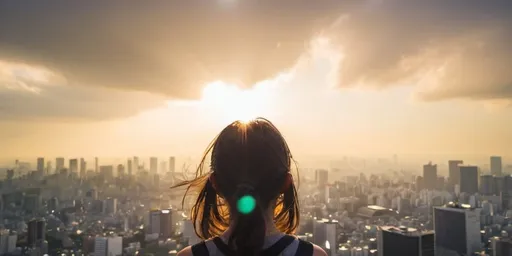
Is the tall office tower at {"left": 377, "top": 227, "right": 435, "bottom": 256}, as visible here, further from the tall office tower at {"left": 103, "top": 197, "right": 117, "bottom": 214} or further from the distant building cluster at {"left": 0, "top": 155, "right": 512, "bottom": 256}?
the tall office tower at {"left": 103, "top": 197, "right": 117, "bottom": 214}

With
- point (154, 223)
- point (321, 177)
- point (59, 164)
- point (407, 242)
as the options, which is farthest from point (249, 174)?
point (321, 177)

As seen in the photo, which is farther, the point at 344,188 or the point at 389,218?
the point at 344,188

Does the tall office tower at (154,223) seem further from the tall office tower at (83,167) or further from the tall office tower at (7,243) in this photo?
the tall office tower at (83,167)

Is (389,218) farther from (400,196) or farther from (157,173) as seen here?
(157,173)

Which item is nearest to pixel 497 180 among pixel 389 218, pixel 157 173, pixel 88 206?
pixel 389 218

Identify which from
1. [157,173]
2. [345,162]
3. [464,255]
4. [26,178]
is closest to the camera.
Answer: [464,255]

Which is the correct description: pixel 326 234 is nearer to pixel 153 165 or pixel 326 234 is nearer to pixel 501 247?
pixel 501 247

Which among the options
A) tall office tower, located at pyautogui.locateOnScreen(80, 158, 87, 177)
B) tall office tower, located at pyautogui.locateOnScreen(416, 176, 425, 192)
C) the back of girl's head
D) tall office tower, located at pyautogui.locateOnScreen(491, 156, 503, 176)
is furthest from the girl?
tall office tower, located at pyautogui.locateOnScreen(416, 176, 425, 192)
